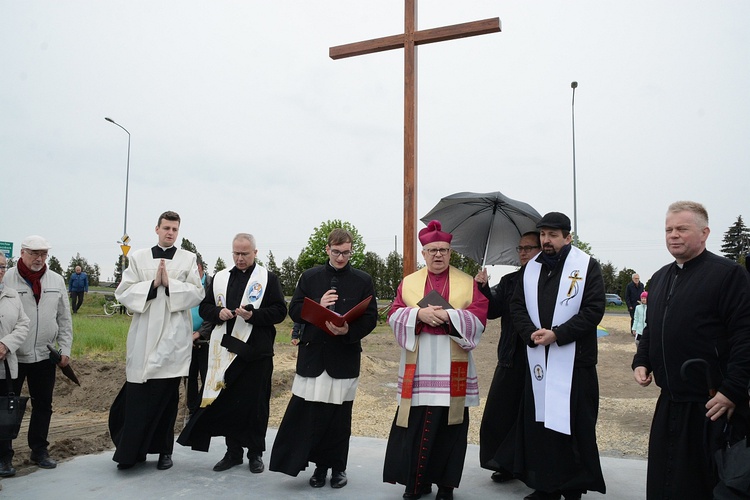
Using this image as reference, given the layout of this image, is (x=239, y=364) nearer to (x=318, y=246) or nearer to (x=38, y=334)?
(x=38, y=334)

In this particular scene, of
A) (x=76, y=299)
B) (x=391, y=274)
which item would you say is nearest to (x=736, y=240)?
(x=391, y=274)

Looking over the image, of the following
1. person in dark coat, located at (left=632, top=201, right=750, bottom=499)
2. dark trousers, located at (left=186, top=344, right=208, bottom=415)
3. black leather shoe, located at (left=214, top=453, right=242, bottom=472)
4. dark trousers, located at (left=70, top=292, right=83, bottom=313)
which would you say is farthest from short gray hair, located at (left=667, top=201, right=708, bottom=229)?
dark trousers, located at (left=70, top=292, right=83, bottom=313)

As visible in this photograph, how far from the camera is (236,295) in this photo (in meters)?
5.43

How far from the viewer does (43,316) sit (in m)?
5.33

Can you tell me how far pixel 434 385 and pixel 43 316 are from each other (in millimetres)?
3343

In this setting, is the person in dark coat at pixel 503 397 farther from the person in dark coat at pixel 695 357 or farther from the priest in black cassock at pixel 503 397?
the person in dark coat at pixel 695 357

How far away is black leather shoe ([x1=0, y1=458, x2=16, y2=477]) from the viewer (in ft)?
16.0

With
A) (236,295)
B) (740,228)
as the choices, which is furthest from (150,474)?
(740,228)

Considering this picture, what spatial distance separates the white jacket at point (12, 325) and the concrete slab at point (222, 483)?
889 mm

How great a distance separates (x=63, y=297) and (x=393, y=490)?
3315 millimetres

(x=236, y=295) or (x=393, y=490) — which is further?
(x=236, y=295)

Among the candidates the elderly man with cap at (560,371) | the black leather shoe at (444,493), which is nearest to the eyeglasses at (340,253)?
the elderly man with cap at (560,371)

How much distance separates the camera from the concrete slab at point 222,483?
4.52m

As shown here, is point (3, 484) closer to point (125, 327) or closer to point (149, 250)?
point (149, 250)
